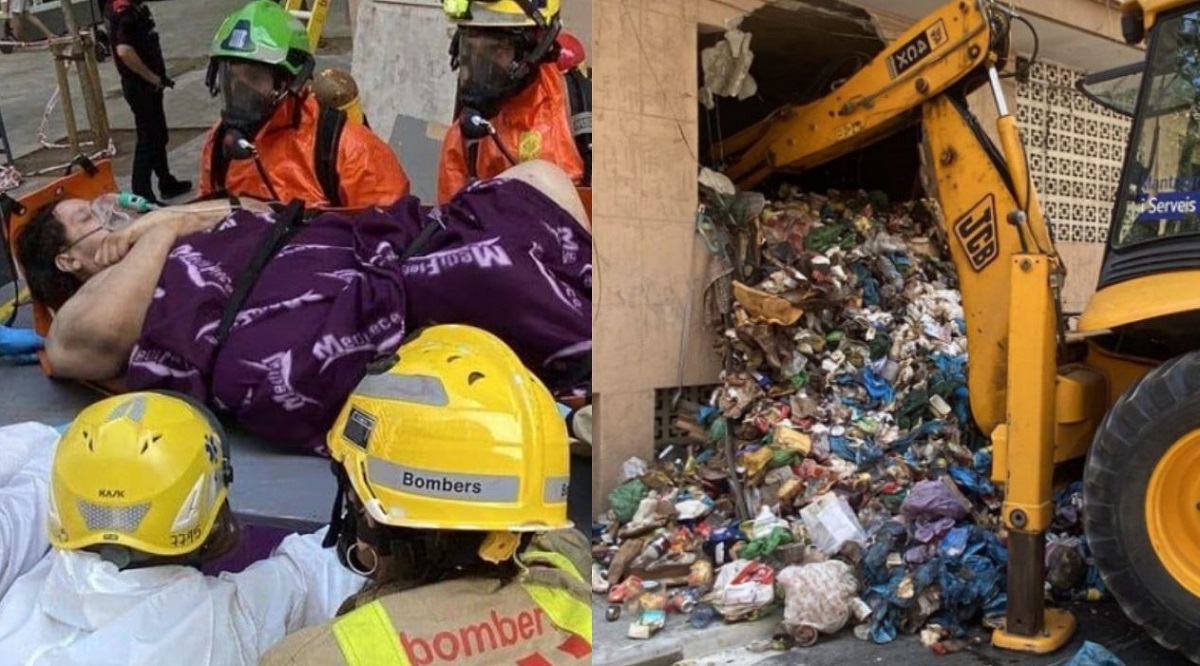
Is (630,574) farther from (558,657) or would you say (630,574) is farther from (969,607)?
(558,657)

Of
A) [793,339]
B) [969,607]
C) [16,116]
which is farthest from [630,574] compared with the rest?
[16,116]

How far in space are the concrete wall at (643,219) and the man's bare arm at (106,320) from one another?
86.6 inches

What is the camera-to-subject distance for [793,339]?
586 cm

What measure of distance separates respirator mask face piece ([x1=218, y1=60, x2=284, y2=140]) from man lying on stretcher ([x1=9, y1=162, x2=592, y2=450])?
0.94 metres

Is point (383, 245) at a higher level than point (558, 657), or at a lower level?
higher

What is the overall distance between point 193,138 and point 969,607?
3518 mm

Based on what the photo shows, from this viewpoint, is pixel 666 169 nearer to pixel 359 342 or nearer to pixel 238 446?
pixel 359 342

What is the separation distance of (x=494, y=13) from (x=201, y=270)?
4.24 feet

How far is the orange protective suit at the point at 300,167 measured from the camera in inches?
162

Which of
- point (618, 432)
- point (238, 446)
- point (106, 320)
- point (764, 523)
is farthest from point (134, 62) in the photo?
point (764, 523)

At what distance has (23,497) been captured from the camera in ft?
7.96

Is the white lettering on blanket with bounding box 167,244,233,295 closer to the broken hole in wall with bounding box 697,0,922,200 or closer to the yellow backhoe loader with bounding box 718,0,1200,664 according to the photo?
the yellow backhoe loader with bounding box 718,0,1200,664

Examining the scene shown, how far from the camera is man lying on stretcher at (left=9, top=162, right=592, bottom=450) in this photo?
2.93 m

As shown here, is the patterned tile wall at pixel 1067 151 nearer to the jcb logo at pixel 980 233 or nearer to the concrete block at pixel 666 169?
the concrete block at pixel 666 169
